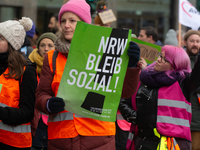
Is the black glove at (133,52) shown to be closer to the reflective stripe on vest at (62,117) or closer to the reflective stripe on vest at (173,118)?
the reflective stripe on vest at (62,117)

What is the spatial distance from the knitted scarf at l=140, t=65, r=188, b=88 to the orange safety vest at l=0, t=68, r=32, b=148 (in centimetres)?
133

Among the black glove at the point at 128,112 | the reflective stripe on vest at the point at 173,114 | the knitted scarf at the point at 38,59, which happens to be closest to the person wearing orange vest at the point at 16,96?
the black glove at the point at 128,112

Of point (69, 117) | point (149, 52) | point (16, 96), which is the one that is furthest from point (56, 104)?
point (149, 52)

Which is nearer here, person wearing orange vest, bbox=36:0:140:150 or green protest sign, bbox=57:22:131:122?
green protest sign, bbox=57:22:131:122

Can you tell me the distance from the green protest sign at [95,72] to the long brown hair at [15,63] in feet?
2.44

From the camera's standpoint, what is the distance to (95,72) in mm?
2908

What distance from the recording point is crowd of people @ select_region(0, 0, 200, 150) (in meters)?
3.08

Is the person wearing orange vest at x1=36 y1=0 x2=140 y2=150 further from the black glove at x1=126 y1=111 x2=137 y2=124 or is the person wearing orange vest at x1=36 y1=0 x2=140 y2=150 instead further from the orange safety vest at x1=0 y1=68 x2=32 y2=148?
the black glove at x1=126 y1=111 x2=137 y2=124

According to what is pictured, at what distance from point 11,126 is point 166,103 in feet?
5.05

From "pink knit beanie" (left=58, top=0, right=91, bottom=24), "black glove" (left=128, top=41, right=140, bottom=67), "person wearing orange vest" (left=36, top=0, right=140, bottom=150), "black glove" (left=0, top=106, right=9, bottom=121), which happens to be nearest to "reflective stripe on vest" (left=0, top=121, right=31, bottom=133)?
"black glove" (left=0, top=106, right=9, bottom=121)

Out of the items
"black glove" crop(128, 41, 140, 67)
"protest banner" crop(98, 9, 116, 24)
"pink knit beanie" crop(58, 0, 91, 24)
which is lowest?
"black glove" crop(128, 41, 140, 67)

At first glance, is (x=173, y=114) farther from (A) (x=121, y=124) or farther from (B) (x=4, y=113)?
(A) (x=121, y=124)

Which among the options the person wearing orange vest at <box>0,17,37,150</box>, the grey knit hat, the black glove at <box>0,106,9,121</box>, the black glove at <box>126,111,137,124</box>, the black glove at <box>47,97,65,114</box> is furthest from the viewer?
the black glove at <box>126,111,137,124</box>

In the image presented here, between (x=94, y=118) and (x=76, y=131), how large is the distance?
10.9 inches
